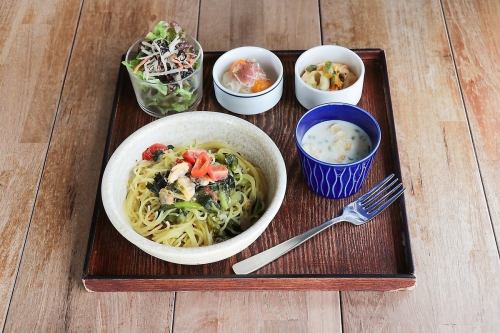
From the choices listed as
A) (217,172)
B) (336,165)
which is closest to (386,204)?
(336,165)

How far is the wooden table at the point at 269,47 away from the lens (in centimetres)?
135

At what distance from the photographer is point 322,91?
1.52 m

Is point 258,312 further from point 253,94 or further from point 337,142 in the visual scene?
point 253,94

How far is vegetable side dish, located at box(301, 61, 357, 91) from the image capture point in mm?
1574

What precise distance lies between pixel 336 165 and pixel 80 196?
69 centimetres

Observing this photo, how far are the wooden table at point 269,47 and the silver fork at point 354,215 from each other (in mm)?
87

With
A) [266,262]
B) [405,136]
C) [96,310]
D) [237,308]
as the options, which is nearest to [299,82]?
[405,136]

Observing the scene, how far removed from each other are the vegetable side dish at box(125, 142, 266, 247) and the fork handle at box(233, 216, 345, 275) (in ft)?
0.27

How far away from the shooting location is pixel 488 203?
59.7 inches

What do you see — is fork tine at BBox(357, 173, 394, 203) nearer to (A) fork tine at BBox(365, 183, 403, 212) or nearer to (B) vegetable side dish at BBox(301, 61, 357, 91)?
(A) fork tine at BBox(365, 183, 403, 212)

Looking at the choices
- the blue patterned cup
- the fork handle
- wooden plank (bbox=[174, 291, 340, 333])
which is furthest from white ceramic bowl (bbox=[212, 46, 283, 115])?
wooden plank (bbox=[174, 291, 340, 333])

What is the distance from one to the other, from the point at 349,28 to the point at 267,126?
1.92ft

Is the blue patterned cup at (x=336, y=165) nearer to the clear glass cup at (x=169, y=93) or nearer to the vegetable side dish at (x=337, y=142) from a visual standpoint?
the vegetable side dish at (x=337, y=142)

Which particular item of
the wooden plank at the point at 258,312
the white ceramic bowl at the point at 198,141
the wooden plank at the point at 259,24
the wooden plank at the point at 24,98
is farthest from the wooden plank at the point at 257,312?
the wooden plank at the point at 259,24
